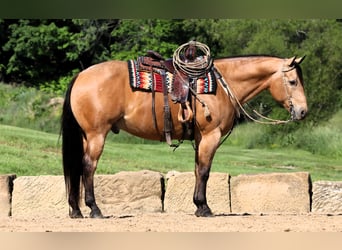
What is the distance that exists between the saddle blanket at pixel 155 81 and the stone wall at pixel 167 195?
4.62ft

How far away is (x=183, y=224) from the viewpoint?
23.2ft

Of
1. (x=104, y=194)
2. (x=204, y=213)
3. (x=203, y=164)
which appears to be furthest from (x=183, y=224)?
(x=104, y=194)

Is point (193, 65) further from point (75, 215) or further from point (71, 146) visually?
point (75, 215)

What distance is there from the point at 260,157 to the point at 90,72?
779cm

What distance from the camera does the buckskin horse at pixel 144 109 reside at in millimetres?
8008

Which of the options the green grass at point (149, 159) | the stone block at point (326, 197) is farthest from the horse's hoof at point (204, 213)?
the green grass at point (149, 159)

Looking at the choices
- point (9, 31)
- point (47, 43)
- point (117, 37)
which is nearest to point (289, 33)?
point (117, 37)

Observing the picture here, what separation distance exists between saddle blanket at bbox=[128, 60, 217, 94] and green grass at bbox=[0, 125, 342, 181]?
15.1ft

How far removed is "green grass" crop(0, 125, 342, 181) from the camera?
507 inches

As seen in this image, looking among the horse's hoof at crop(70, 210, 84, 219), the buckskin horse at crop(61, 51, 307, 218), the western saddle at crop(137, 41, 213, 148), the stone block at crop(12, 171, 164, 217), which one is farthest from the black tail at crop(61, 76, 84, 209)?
the stone block at crop(12, 171, 164, 217)

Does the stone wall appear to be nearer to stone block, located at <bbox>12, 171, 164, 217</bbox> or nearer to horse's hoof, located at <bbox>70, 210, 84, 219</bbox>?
stone block, located at <bbox>12, 171, 164, 217</bbox>

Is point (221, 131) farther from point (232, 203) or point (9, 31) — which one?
point (9, 31)

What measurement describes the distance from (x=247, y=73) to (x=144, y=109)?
4.02 feet

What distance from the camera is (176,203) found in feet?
30.4
